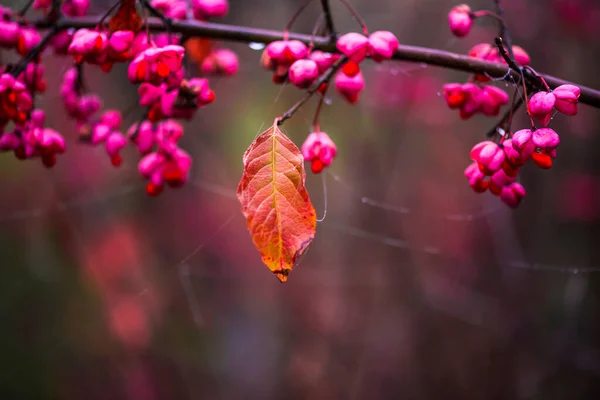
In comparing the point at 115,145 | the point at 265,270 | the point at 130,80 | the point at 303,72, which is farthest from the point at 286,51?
the point at 265,270


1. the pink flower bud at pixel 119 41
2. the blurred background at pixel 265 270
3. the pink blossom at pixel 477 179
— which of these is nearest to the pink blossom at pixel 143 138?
the pink flower bud at pixel 119 41

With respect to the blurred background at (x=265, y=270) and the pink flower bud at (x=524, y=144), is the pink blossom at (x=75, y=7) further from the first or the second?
the blurred background at (x=265, y=270)

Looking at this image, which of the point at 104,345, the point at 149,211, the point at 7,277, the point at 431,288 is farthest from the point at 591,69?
the point at 7,277

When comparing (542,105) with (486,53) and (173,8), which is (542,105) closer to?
(486,53)

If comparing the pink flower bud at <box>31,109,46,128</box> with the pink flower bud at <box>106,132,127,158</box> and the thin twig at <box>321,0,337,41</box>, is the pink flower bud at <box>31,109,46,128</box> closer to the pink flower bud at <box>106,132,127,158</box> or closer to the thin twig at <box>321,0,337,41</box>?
the pink flower bud at <box>106,132,127,158</box>

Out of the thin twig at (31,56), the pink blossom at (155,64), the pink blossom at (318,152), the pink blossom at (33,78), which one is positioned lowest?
the pink blossom at (318,152)
